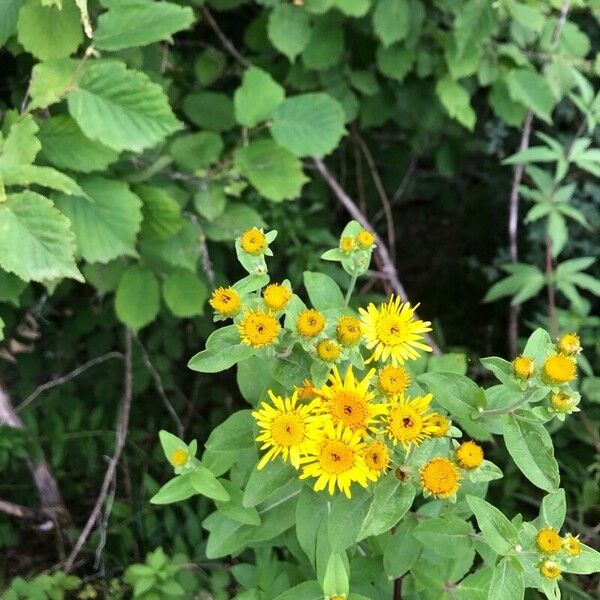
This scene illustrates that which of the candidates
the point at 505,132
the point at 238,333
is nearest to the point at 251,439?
the point at 238,333

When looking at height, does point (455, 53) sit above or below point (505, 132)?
above

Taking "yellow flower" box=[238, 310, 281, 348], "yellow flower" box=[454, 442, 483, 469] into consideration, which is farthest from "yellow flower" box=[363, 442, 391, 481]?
"yellow flower" box=[238, 310, 281, 348]

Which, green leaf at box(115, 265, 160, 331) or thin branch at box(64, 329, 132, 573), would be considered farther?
thin branch at box(64, 329, 132, 573)

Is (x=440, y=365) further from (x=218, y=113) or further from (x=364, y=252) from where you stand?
(x=218, y=113)

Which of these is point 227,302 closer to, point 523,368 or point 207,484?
point 207,484

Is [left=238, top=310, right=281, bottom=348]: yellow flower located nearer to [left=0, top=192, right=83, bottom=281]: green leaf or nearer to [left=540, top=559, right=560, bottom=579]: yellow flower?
[left=0, top=192, right=83, bottom=281]: green leaf
